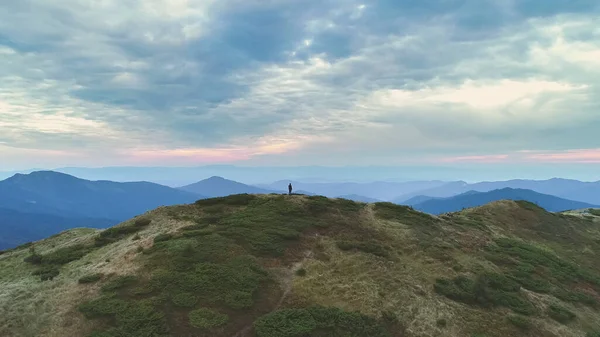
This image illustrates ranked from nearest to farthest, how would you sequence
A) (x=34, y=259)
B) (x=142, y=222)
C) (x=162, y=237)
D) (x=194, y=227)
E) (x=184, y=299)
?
1. (x=184, y=299)
2. (x=34, y=259)
3. (x=162, y=237)
4. (x=194, y=227)
5. (x=142, y=222)

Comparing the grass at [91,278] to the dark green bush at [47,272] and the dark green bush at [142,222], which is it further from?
the dark green bush at [142,222]

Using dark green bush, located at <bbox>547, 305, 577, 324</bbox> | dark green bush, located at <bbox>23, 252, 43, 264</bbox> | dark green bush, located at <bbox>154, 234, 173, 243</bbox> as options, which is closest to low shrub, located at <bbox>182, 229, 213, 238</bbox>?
dark green bush, located at <bbox>154, 234, 173, 243</bbox>

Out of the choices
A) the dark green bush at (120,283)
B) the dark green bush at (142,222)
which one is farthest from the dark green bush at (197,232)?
the dark green bush at (120,283)

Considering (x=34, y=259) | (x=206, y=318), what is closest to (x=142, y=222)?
(x=34, y=259)

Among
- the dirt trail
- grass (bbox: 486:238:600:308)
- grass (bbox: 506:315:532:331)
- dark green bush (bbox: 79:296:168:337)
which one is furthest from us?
grass (bbox: 486:238:600:308)

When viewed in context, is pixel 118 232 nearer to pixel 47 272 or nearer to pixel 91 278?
pixel 47 272

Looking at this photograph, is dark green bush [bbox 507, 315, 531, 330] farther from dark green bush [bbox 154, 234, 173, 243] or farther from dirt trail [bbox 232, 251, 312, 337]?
dark green bush [bbox 154, 234, 173, 243]
